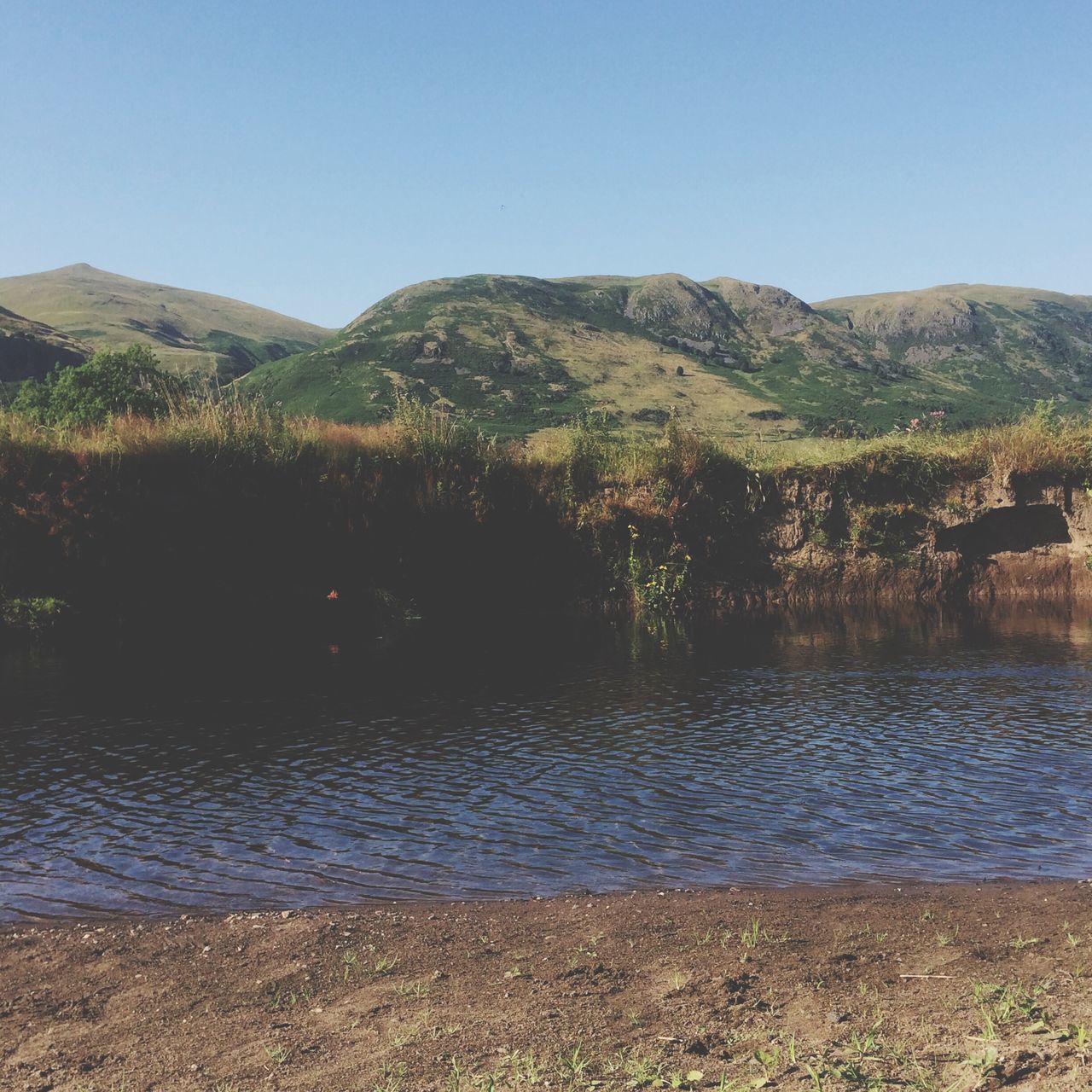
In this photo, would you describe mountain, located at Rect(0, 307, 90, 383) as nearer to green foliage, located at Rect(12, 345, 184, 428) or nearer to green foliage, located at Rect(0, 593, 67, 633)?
green foliage, located at Rect(12, 345, 184, 428)

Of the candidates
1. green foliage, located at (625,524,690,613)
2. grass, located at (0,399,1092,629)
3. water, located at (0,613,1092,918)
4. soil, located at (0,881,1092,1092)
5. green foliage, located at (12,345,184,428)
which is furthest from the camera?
green foliage, located at (12,345,184,428)

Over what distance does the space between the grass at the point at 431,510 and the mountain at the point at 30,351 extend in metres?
157

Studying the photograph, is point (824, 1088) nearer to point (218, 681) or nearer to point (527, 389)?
point (218, 681)

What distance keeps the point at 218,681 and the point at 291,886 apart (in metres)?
11.0

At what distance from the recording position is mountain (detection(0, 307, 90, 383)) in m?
Result: 172

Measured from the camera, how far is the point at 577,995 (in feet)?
22.2

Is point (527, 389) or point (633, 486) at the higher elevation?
point (527, 389)

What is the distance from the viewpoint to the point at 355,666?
21688mm

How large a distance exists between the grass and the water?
5.38 m

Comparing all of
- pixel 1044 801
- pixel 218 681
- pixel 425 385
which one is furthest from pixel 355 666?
pixel 425 385

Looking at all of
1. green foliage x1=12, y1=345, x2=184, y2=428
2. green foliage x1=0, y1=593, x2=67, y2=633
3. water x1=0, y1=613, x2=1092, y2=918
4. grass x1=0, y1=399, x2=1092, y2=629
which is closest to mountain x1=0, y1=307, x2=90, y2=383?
green foliage x1=12, y1=345, x2=184, y2=428

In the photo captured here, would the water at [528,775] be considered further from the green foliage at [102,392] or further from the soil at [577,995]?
the green foliage at [102,392]

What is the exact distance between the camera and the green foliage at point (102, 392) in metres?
35.2

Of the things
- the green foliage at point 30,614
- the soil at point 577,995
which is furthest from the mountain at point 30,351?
the soil at point 577,995
